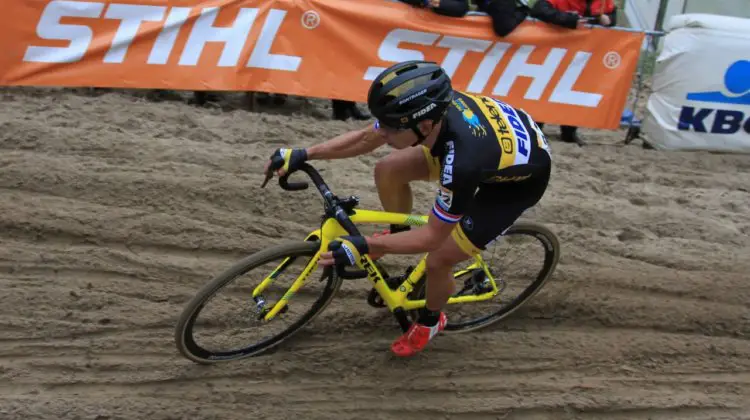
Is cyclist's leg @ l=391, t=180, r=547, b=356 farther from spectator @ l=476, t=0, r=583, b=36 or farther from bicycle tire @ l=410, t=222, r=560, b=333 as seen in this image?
spectator @ l=476, t=0, r=583, b=36

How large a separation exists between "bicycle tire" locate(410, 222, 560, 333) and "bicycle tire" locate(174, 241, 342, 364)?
0.59 metres

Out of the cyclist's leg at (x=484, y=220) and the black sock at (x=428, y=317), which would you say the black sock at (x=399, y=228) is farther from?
the black sock at (x=428, y=317)

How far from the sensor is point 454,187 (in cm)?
307

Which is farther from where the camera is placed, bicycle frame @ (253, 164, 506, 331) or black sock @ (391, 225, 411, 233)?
black sock @ (391, 225, 411, 233)

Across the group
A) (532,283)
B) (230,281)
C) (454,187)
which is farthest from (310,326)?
(454,187)

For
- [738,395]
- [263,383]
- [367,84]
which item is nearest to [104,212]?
[263,383]

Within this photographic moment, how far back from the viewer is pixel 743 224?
19.6 ft

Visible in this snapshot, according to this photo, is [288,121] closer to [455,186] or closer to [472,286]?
[472,286]

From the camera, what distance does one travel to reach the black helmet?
299cm

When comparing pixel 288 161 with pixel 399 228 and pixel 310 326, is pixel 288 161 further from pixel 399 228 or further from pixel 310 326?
pixel 310 326

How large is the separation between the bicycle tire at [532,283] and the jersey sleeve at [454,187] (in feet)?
3.66

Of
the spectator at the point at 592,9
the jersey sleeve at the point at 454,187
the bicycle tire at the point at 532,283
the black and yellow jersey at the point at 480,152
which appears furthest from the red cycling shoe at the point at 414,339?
the spectator at the point at 592,9

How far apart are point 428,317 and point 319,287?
2.31ft

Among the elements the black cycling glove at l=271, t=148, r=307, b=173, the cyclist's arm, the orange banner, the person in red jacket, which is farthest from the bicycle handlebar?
the person in red jacket
